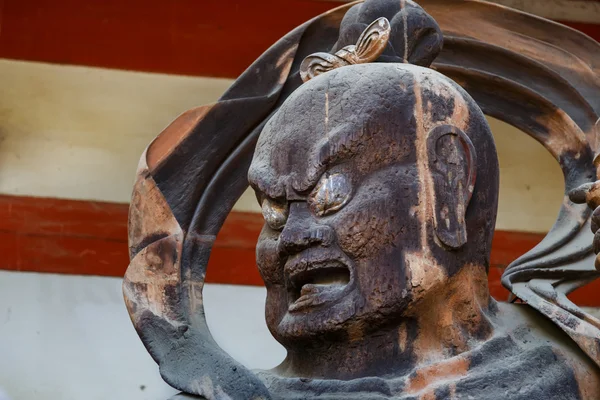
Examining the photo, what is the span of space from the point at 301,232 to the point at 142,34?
1.59 m

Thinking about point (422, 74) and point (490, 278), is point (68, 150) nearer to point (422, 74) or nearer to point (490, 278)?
point (490, 278)

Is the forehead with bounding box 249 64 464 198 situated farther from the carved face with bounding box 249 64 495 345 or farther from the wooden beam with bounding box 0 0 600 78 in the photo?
the wooden beam with bounding box 0 0 600 78

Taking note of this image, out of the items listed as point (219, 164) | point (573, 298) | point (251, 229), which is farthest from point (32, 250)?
point (573, 298)

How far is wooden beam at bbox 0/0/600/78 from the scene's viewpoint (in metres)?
3.69

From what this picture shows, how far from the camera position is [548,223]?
12.1 ft

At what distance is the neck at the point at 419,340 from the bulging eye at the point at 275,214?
223 mm

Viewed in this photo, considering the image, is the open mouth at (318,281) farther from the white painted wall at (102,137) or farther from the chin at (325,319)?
the white painted wall at (102,137)

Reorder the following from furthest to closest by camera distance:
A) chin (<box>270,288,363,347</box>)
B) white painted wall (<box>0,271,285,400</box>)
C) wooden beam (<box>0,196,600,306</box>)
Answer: wooden beam (<box>0,196,600,306</box>) → white painted wall (<box>0,271,285,400</box>) → chin (<box>270,288,363,347</box>)

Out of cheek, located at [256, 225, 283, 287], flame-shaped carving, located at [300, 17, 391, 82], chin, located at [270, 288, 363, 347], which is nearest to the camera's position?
chin, located at [270, 288, 363, 347]

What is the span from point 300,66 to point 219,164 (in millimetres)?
256

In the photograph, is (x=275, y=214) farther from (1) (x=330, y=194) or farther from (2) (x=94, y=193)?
(2) (x=94, y=193)

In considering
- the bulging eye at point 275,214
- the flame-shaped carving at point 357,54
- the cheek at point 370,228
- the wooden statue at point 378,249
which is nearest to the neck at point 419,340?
the wooden statue at point 378,249

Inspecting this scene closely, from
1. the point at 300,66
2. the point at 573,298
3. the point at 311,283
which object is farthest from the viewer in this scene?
the point at 573,298

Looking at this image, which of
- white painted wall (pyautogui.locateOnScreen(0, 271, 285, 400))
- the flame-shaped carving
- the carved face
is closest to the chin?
the carved face
